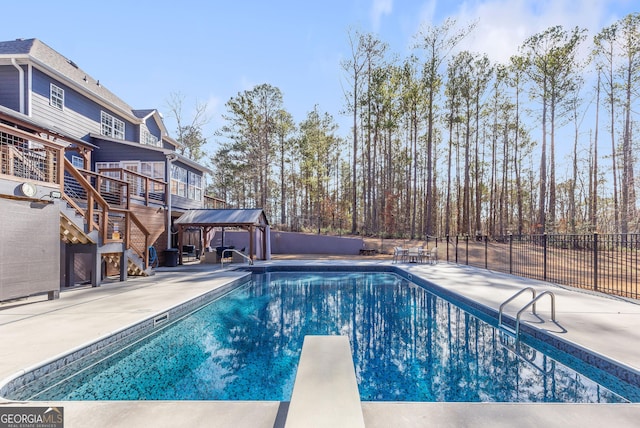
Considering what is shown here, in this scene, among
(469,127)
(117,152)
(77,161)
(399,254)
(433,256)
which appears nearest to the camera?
(77,161)

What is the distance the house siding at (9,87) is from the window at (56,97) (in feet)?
3.44

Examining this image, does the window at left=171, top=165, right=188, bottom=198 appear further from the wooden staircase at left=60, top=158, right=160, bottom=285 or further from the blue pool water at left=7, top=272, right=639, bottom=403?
the blue pool water at left=7, top=272, right=639, bottom=403

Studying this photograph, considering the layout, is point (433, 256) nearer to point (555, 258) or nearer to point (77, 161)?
point (555, 258)

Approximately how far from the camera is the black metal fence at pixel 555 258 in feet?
32.4

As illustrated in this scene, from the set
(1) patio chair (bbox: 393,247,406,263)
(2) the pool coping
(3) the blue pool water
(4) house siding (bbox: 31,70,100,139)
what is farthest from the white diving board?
(4) house siding (bbox: 31,70,100,139)

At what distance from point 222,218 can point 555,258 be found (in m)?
15.3

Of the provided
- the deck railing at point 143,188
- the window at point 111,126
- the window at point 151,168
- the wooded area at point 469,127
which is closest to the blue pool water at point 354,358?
the deck railing at point 143,188

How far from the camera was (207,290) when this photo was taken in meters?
7.51

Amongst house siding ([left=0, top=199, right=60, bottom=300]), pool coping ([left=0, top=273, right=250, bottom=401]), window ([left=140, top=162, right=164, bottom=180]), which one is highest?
window ([left=140, top=162, right=164, bottom=180])

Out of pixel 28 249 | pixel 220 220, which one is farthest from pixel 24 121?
pixel 220 220

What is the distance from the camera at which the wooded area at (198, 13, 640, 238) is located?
1919 cm

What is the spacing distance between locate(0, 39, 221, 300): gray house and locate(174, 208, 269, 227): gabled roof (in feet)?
2.61

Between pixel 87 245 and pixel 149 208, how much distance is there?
4.28m

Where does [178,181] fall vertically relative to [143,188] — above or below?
above
